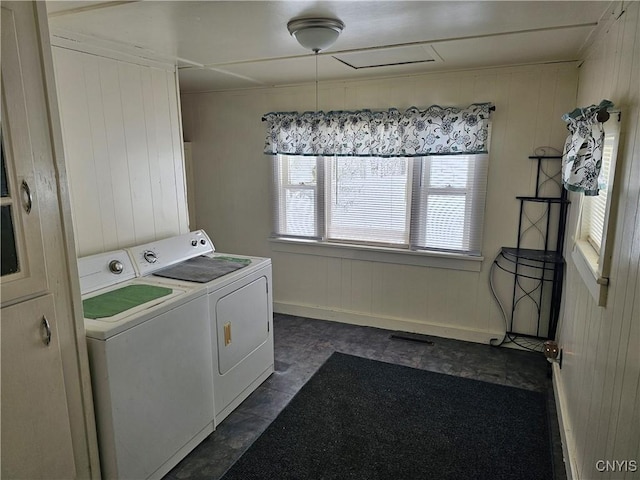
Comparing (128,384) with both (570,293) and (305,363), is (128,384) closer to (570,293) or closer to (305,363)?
(305,363)

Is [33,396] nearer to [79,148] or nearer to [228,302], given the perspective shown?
[228,302]

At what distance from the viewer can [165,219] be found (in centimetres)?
292

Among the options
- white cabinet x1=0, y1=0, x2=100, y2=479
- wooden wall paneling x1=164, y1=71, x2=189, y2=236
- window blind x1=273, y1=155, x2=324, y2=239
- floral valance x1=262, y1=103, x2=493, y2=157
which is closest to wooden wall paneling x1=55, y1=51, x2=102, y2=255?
wooden wall paneling x1=164, y1=71, x2=189, y2=236

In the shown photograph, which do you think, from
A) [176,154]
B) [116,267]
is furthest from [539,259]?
[116,267]

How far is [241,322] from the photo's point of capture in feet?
8.70

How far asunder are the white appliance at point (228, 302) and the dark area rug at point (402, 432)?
0.34 meters

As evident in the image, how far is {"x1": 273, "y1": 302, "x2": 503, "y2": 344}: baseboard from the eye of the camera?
3.59 meters

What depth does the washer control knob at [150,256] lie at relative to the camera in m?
2.58

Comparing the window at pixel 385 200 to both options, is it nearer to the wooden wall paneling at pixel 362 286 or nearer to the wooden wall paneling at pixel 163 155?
the wooden wall paneling at pixel 362 286

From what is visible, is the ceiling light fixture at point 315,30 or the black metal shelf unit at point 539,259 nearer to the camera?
the ceiling light fixture at point 315,30

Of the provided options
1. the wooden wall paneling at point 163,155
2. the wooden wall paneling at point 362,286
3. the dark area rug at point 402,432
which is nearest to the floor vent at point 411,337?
the wooden wall paneling at point 362,286

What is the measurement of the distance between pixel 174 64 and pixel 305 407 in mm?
2462

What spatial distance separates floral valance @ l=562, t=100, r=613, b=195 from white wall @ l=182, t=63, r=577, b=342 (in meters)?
1.21

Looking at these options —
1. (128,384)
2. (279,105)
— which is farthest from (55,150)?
(279,105)
